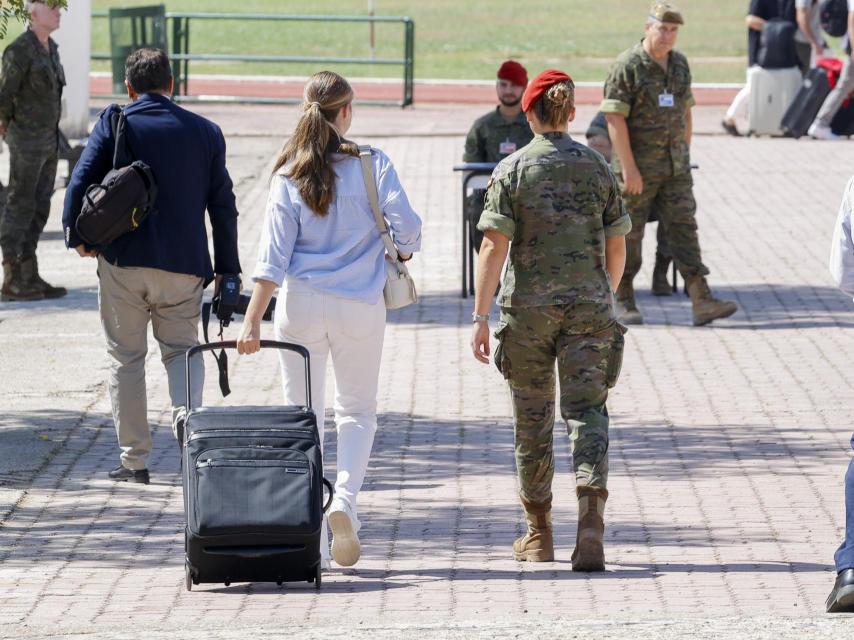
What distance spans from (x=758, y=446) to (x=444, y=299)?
448 cm

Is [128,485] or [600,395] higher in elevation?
[600,395]

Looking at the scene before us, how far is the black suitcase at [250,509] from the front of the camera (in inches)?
237

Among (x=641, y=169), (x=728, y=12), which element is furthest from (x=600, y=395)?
(x=728, y=12)

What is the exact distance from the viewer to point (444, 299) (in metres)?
12.7

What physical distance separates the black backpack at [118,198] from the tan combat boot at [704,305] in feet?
16.0

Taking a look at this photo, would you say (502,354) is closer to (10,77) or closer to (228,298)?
(228,298)

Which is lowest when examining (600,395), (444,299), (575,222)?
(444,299)

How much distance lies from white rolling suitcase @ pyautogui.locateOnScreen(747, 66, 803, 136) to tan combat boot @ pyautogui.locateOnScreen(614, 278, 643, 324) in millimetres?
10441

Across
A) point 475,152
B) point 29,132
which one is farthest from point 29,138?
point 475,152

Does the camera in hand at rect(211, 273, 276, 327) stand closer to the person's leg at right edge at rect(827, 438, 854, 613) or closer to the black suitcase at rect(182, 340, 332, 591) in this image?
the black suitcase at rect(182, 340, 332, 591)

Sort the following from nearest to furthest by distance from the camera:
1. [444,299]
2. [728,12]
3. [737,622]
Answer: [737,622], [444,299], [728,12]

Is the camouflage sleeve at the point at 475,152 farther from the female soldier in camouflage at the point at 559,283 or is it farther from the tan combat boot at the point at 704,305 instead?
the female soldier in camouflage at the point at 559,283

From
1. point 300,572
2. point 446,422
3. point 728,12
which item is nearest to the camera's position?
point 300,572

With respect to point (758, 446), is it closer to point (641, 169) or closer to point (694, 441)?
point (694, 441)
